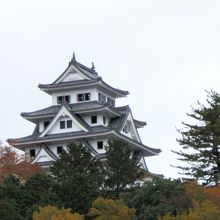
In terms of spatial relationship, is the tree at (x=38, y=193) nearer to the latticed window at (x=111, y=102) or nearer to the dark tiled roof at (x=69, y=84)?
the dark tiled roof at (x=69, y=84)

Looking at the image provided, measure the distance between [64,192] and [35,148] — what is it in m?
23.7

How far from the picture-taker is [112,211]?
28.8 meters

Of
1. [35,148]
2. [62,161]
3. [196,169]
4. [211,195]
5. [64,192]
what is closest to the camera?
Result: [211,195]

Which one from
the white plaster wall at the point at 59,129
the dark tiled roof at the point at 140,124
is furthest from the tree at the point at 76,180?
the dark tiled roof at the point at 140,124

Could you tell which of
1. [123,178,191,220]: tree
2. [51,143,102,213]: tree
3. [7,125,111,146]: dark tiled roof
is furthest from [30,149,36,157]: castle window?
[123,178,191,220]: tree

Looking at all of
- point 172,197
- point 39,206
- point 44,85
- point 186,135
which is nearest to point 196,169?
point 186,135

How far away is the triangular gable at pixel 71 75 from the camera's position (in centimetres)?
5847

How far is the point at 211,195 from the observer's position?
98.5 feet

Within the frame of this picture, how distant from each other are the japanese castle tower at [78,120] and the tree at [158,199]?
20.7 m

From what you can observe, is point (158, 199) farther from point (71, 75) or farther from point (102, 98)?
point (102, 98)

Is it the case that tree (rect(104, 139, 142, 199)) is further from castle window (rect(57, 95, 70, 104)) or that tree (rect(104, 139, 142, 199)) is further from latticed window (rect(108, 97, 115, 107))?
latticed window (rect(108, 97, 115, 107))

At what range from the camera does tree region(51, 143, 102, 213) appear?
33284mm

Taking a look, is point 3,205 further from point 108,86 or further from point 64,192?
point 108,86

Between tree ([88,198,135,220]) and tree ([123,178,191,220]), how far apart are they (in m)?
1.47
